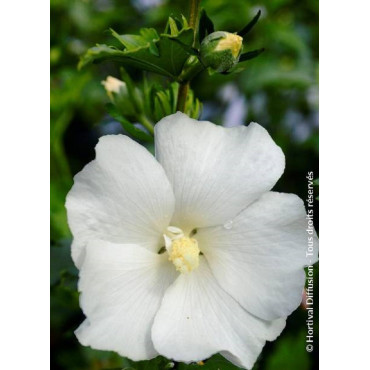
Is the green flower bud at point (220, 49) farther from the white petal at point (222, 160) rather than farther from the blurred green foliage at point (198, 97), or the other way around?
the blurred green foliage at point (198, 97)

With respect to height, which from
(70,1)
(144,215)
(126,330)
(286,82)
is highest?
(70,1)

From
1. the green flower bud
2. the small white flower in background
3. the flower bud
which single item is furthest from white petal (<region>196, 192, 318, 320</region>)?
the flower bud

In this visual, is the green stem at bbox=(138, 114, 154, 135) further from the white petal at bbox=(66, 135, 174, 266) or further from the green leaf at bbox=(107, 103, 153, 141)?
the white petal at bbox=(66, 135, 174, 266)

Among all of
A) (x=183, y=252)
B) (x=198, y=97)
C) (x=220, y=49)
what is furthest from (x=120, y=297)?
(x=198, y=97)

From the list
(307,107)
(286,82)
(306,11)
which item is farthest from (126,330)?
(306,11)

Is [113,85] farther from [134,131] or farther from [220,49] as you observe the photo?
[220,49]

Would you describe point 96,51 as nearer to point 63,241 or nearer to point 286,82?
point 63,241
